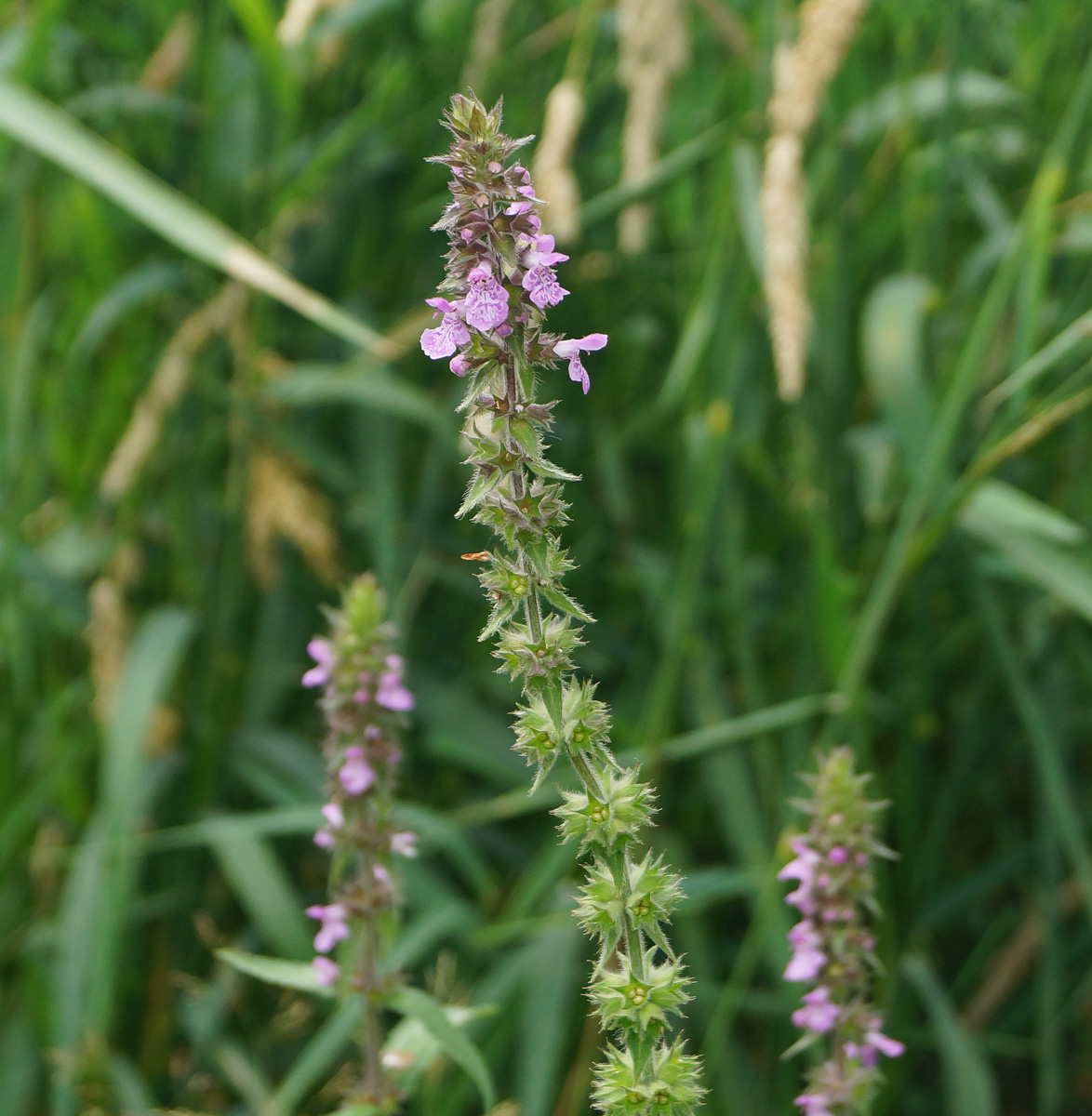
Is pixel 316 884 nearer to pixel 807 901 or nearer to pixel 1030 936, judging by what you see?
pixel 1030 936

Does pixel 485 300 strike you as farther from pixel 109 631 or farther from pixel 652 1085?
pixel 109 631

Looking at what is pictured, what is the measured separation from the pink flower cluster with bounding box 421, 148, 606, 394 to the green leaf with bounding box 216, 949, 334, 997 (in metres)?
0.73

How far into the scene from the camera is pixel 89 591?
110 inches

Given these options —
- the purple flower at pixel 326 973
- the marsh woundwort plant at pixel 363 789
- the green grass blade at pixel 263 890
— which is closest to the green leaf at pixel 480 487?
the marsh woundwort plant at pixel 363 789

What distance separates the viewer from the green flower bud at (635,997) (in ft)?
3.26

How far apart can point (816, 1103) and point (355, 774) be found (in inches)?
23.2

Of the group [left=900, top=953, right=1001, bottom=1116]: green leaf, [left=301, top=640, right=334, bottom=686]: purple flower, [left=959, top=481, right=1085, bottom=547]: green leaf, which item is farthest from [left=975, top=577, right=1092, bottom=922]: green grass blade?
[left=301, top=640, right=334, bottom=686]: purple flower

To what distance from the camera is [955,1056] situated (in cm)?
240

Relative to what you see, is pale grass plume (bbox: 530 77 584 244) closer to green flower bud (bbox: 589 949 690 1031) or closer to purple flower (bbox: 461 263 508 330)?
purple flower (bbox: 461 263 508 330)

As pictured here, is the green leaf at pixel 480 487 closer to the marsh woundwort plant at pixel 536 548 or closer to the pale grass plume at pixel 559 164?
the marsh woundwort plant at pixel 536 548

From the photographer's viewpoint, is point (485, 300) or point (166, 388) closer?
point (485, 300)

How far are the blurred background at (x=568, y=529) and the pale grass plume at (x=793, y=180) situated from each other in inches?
10.7

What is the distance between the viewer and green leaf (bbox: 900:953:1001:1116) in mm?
2371

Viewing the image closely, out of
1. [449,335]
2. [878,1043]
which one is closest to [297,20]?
[449,335]
